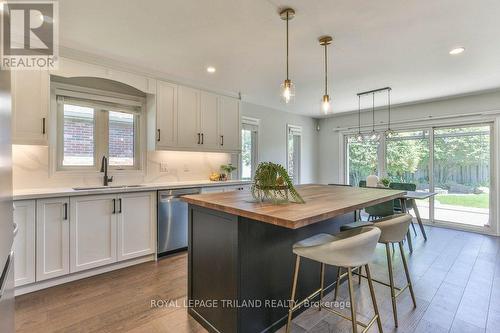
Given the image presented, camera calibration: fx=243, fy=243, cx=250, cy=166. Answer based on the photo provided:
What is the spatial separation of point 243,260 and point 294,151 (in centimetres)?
484

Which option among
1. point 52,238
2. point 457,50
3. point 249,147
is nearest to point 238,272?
point 52,238

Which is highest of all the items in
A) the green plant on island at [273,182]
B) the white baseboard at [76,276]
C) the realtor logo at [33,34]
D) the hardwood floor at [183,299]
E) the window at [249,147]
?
the realtor logo at [33,34]

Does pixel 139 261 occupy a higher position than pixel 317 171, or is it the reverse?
pixel 317 171

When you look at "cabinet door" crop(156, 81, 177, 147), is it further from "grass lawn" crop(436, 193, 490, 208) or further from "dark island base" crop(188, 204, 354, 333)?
"grass lawn" crop(436, 193, 490, 208)

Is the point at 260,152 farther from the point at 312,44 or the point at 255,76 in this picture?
the point at 312,44

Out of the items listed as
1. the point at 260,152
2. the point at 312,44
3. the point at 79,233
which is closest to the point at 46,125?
the point at 79,233

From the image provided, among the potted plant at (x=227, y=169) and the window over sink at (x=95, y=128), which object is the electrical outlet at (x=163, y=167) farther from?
the potted plant at (x=227, y=169)

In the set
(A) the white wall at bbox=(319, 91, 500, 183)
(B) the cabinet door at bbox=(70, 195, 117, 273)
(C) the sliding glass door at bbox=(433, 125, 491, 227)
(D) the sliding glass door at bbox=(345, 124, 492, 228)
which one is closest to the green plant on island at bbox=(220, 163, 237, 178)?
(B) the cabinet door at bbox=(70, 195, 117, 273)

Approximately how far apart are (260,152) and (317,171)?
229cm

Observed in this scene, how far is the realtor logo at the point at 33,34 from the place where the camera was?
2013mm

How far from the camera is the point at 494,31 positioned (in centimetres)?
231

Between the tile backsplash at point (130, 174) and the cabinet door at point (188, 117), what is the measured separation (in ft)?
1.13

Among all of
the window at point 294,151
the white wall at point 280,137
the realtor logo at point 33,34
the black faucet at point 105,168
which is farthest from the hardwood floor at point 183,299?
the window at point 294,151

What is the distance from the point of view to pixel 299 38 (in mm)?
2471
